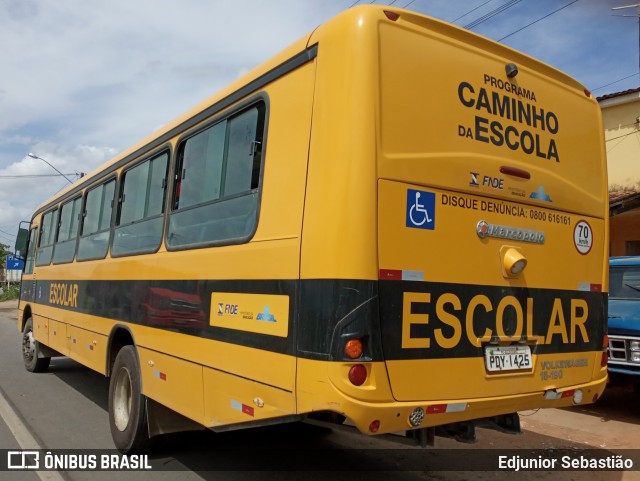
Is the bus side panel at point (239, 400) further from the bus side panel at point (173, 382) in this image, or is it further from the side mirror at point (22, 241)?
the side mirror at point (22, 241)

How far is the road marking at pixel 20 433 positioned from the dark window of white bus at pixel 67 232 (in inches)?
84.2

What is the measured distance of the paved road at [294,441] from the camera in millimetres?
4758

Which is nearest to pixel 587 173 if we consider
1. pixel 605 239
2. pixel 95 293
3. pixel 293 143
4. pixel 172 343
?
pixel 605 239

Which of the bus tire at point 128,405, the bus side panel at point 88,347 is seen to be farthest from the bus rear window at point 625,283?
the bus side panel at point 88,347

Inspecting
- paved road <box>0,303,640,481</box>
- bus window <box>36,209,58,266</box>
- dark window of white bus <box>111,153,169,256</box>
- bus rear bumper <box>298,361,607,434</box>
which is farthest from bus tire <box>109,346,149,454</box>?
bus window <box>36,209,58,266</box>

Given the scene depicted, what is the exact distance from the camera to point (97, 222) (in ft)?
22.9

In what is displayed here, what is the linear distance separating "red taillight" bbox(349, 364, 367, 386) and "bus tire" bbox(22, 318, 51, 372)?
27.4 ft

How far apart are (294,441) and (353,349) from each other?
125 inches

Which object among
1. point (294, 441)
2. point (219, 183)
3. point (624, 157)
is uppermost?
point (624, 157)

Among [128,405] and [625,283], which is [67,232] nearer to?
[128,405]

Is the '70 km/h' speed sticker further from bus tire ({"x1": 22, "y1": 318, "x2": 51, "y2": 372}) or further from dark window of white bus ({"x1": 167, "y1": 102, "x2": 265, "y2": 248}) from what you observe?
bus tire ({"x1": 22, "y1": 318, "x2": 51, "y2": 372})

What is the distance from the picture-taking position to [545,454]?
17.5ft

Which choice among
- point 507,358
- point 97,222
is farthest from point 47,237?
point 507,358

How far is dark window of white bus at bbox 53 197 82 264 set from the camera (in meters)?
7.94
